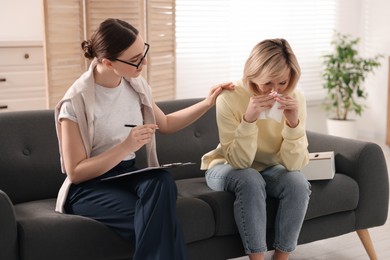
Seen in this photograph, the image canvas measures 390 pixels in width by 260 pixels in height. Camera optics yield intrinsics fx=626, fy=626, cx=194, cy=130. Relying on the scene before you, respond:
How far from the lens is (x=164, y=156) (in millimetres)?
2895

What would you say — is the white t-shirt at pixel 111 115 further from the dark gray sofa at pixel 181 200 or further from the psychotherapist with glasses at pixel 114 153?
the dark gray sofa at pixel 181 200

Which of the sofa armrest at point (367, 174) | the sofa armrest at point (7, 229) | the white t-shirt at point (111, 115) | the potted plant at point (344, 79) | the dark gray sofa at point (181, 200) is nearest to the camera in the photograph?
the sofa armrest at point (7, 229)

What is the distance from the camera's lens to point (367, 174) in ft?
9.28

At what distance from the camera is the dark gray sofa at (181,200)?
2.12m

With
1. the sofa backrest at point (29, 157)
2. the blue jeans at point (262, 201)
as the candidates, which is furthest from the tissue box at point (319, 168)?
the sofa backrest at point (29, 157)

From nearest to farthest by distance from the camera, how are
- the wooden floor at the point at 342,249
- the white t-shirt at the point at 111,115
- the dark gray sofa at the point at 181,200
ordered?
the dark gray sofa at the point at 181,200
the white t-shirt at the point at 111,115
the wooden floor at the point at 342,249

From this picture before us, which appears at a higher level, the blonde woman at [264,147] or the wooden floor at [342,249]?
the blonde woman at [264,147]

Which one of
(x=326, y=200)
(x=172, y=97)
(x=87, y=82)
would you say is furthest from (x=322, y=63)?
(x=87, y=82)

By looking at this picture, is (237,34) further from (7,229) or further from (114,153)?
(7,229)

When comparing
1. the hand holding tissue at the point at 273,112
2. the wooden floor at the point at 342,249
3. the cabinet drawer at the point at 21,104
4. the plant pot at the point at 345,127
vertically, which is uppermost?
the hand holding tissue at the point at 273,112

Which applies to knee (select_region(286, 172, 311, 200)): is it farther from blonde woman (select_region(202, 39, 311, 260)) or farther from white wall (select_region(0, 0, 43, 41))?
white wall (select_region(0, 0, 43, 41))

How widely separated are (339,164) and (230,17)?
2.29 metres

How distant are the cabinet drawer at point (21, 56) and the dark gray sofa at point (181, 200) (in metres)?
1.47

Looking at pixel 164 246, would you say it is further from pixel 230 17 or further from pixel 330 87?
pixel 330 87
